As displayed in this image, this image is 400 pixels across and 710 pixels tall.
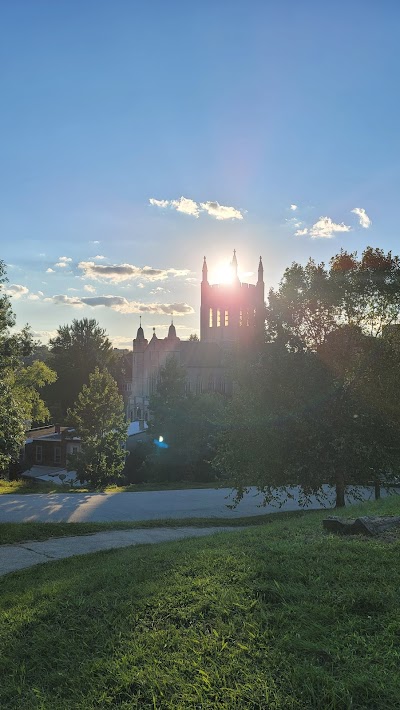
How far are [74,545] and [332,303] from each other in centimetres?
962

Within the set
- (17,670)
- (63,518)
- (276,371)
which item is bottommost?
(63,518)

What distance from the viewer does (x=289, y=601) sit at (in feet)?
16.8

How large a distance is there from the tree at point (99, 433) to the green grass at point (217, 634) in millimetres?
20969

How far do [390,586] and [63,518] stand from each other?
39.6 feet

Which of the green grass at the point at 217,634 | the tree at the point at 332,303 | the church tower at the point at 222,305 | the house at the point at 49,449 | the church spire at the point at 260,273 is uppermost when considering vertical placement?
the church spire at the point at 260,273

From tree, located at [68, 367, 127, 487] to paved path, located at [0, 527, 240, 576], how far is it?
15053 mm

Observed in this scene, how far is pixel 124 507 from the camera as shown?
18.6 m

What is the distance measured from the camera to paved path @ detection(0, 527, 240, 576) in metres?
9.71

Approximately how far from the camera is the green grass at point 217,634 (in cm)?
371

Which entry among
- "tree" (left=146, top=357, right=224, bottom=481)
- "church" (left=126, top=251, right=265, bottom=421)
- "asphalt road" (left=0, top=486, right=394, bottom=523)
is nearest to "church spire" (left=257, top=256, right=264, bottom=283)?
"church" (left=126, top=251, right=265, bottom=421)

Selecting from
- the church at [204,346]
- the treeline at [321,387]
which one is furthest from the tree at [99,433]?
the church at [204,346]

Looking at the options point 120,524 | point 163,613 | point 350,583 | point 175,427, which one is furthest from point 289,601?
point 175,427

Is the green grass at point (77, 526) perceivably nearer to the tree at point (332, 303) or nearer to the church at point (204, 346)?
the tree at point (332, 303)

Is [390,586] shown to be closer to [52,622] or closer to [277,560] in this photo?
[277,560]
